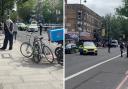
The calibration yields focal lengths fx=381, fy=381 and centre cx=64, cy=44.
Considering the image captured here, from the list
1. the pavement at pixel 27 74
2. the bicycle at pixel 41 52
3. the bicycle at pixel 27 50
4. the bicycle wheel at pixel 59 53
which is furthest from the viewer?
the bicycle at pixel 27 50

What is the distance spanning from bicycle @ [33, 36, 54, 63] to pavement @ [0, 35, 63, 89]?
0.17 meters

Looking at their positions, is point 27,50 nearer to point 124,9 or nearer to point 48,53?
point 48,53

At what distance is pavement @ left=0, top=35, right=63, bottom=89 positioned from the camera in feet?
25.8

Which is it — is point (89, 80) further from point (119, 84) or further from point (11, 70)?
point (11, 70)

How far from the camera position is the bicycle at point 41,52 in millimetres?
11344

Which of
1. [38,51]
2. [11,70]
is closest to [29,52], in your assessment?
[38,51]

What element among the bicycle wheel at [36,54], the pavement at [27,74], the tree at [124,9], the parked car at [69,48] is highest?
the tree at [124,9]

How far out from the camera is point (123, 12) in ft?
90.8

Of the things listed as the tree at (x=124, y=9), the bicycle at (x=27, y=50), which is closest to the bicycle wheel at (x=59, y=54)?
the bicycle at (x=27, y=50)

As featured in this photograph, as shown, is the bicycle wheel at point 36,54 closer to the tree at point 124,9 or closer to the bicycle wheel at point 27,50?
the bicycle wheel at point 27,50

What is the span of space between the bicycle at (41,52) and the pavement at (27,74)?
0.56 feet

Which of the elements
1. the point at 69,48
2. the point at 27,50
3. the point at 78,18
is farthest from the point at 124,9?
the point at 78,18

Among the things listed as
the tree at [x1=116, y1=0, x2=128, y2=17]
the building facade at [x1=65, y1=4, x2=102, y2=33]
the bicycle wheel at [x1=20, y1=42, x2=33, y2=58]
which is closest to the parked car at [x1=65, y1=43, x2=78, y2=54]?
the tree at [x1=116, y1=0, x2=128, y2=17]

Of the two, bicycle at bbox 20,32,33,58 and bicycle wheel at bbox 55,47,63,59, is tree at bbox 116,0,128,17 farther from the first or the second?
Answer: bicycle wheel at bbox 55,47,63,59
